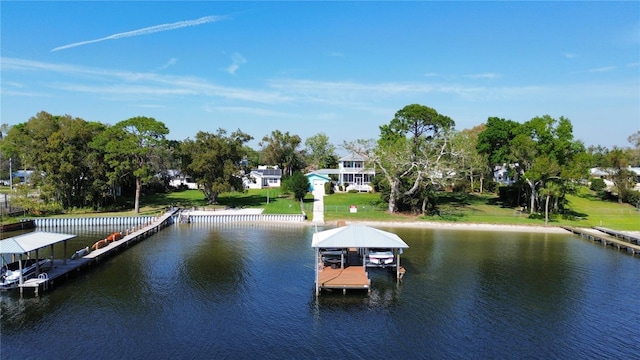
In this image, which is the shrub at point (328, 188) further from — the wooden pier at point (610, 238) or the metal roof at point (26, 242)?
the metal roof at point (26, 242)

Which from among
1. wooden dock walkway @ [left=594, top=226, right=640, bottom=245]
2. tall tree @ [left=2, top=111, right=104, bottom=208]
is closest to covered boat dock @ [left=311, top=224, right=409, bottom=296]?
wooden dock walkway @ [left=594, top=226, right=640, bottom=245]

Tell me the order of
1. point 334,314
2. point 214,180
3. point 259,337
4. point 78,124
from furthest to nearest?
point 214,180, point 78,124, point 334,314, point 259,337

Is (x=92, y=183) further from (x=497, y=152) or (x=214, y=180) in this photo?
(x=497, y=152)

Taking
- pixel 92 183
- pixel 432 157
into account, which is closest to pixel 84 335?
pixel 92 183

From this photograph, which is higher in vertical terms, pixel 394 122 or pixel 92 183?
pixel 394 122

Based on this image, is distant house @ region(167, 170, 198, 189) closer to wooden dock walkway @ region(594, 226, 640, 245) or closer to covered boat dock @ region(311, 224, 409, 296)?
covered boat dock @ region(311, 224, 409, 296)

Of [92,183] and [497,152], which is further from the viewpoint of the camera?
[497,152]

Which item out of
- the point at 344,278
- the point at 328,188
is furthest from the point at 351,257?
the point at 328,188
